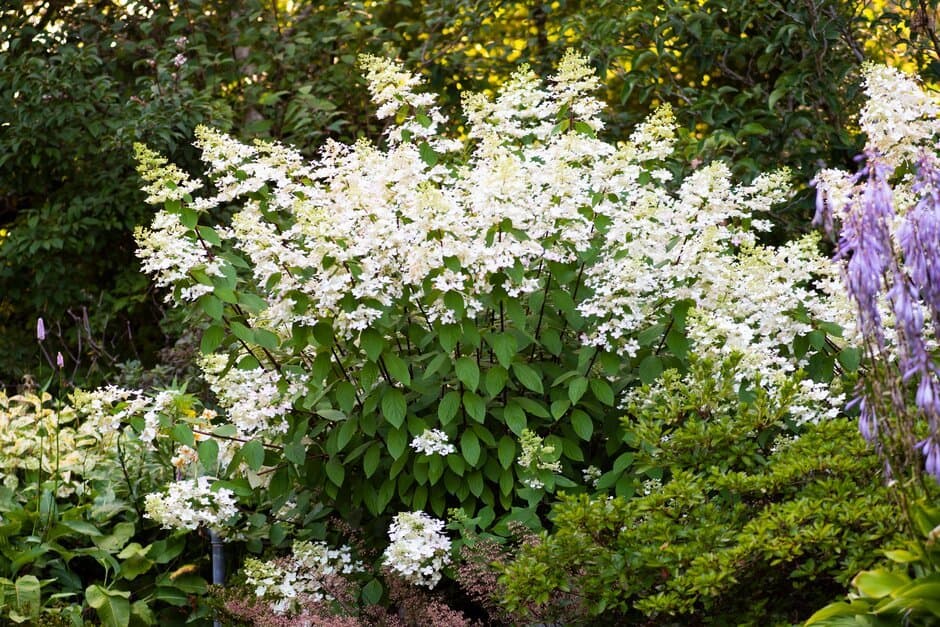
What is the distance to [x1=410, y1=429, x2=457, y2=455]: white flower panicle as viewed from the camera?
398 cm

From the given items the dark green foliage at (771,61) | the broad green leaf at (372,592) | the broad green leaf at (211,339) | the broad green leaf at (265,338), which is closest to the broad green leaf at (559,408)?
the broad green leaf at (372,592)

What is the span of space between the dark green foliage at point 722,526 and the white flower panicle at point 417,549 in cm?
48

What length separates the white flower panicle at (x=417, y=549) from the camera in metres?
3.76

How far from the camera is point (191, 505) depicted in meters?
4.25

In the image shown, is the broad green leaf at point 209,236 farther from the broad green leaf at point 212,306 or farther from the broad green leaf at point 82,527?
the broad green leaf at point 82,527

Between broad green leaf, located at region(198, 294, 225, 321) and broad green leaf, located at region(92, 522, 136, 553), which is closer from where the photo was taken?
broad green leaf, located at region(198, 294, 225, 321)

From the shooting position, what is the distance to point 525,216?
391 centimetres

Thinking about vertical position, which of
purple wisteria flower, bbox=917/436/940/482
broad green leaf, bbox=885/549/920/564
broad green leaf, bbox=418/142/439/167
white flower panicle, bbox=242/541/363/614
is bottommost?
broad green leaf, bbox=885/549/920/564

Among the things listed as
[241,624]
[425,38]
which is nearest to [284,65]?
[425,38]

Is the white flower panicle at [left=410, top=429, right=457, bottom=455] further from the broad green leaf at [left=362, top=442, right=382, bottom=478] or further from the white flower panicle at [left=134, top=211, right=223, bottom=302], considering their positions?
the white flower panicle at [left=134, top=211, right=223, bottom=302]

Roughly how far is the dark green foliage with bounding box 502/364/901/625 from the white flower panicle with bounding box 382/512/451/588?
0.48 m

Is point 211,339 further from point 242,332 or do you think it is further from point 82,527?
point 82,527

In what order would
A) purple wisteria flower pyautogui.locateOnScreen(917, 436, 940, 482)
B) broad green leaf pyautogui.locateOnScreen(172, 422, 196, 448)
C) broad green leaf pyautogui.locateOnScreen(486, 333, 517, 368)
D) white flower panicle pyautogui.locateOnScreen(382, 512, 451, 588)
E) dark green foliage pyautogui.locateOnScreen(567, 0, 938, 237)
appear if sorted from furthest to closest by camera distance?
dark green foliage pyautogui.locateOnScreen(567, 0, 938, 237) < broad green leaf pyautogui.locateOnScreen(172, 422, 196, 448) < broad green leaf pyautogui.locateOnScreen(486, 333, 517, 368) < white flower panicle pyautogui.locateOnScreen(382, 512, 451, 588) < purple wisteria flower pyautogui.locateOnScreen(917, 436, 940, 482)

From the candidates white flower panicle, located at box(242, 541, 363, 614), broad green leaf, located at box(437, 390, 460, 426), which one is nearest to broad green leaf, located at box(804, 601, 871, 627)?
broad green leaf, located at box(437, 390, 460, 426)
